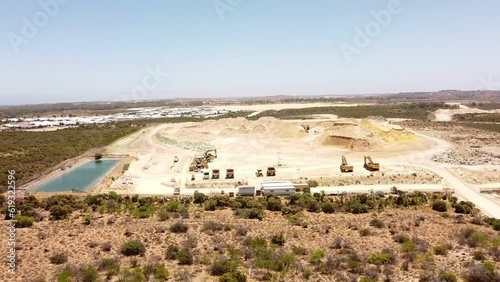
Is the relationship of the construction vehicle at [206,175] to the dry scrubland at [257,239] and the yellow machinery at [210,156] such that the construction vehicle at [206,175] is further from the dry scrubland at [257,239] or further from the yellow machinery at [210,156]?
the dry scrubland at [257,239]

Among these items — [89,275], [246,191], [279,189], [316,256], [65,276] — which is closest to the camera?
[89,275]

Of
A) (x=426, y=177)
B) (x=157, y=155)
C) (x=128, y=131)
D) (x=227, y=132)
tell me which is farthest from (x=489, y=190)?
(x=128, y=131)

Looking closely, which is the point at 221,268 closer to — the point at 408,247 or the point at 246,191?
the point at 408,247

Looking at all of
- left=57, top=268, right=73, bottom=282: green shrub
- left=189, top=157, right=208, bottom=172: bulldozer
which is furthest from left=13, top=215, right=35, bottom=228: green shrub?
left=189, top=157, right=208, bottom=172: bulldozer

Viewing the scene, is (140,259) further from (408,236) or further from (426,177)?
(426,177)

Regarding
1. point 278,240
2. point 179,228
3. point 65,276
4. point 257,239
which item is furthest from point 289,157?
point 65,276

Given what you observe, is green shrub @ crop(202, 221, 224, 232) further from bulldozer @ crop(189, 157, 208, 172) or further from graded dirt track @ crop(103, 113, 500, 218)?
bulldozer @ crop(189, 157, 208, 172)
